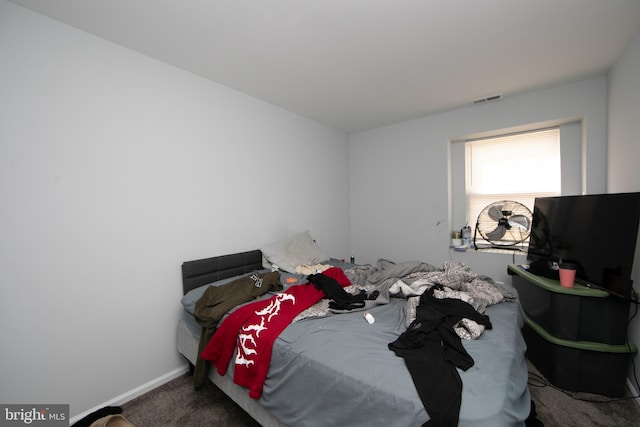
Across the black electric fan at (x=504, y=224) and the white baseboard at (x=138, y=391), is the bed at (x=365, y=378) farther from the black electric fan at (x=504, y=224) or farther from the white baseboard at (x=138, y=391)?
the black electric fan at (x=504, y=224)

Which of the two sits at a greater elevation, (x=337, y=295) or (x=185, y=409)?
(x=337, y=295)

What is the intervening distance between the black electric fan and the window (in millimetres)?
217

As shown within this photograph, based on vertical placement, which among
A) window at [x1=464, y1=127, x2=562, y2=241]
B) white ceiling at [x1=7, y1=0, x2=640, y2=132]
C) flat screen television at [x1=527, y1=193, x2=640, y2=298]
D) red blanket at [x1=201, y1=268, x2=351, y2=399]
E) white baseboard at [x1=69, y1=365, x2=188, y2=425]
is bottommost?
white baseboard at [x1=69, y1=365, x2=188, y2=425]

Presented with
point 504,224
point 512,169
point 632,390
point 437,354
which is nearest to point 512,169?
point 512,169

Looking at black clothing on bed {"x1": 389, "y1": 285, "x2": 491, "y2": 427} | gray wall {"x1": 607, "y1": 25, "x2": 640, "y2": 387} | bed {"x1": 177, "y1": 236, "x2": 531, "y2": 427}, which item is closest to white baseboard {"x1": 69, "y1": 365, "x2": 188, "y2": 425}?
bed {"x1": 177, "y1": 236, "x2": 531, "y2": 427}

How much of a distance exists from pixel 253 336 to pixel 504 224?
289 centimetres

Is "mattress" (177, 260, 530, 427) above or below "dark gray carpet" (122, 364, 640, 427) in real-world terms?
above

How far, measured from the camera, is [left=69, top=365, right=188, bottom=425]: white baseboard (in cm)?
174

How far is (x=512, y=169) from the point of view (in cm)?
314

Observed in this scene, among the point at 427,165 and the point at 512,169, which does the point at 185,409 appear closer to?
the point at 427,165

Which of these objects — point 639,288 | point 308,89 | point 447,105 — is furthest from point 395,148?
point 639,288

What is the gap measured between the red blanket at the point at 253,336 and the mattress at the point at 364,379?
54mm

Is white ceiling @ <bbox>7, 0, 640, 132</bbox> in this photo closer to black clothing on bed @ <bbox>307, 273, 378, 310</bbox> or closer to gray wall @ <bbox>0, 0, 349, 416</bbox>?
gray wall @ <bbox>0, 0, 349, 416</bbox>

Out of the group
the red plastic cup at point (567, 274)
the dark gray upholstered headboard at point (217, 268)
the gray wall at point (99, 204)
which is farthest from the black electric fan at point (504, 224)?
the gray wall at point (99, 204)
